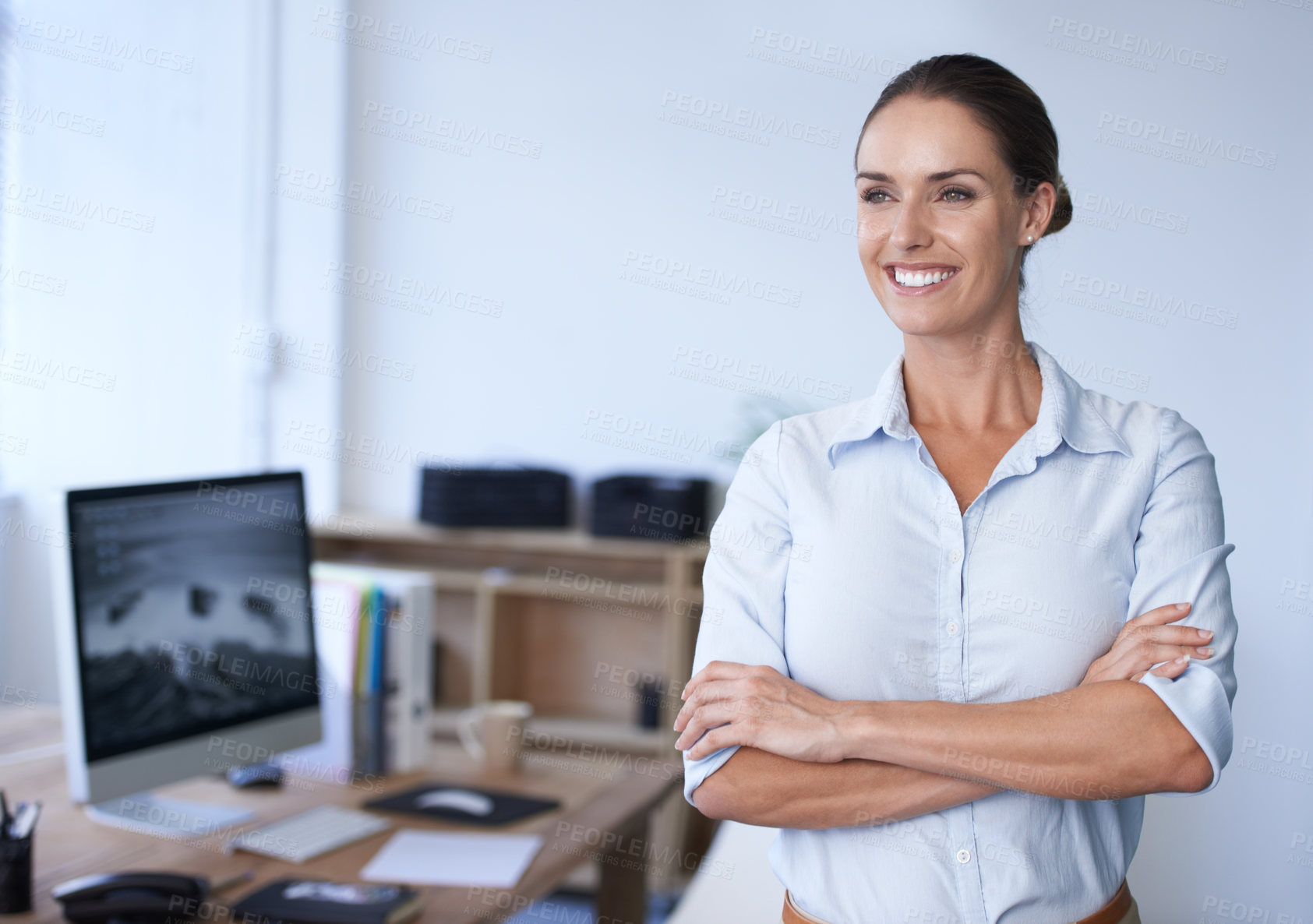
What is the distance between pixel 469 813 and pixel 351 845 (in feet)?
0.78

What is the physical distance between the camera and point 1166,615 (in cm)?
123

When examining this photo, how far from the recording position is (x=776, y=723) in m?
1.23

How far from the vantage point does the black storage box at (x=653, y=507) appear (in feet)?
12.7

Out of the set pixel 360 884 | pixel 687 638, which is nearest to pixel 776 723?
pixel 360 884

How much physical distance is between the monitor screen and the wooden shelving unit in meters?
1.74

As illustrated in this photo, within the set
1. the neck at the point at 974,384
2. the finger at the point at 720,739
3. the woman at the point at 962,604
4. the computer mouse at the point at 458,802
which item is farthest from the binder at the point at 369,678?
the neck at the point at 974,384

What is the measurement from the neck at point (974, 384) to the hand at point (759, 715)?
40cm

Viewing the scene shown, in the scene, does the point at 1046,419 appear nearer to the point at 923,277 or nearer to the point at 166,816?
the point at 923,277

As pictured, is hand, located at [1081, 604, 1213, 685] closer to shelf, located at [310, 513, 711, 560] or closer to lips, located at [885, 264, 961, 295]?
lips, located at [885, 264, 961, 295]

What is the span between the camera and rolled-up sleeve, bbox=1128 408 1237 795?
1178mm

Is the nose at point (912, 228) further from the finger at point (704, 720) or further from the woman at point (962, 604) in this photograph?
the finger at point (704, 720)

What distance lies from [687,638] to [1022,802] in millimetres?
2637

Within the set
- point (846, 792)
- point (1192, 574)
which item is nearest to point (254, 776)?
point (846, 792)

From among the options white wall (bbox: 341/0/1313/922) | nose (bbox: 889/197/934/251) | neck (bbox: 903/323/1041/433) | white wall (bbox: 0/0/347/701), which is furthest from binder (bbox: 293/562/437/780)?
white wall (bbox: 341/0/1313/922)
